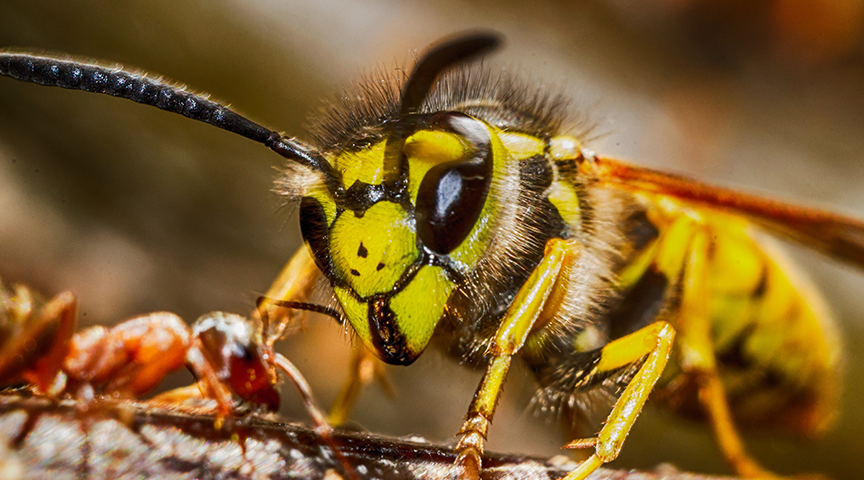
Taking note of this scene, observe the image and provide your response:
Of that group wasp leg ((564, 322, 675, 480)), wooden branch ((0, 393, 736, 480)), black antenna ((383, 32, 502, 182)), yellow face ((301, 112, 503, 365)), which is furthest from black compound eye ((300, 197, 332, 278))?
wasp leg ((564, 322, 675, 480))

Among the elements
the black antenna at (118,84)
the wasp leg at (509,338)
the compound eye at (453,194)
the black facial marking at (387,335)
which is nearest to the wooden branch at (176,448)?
the wasp leg at (509,338)

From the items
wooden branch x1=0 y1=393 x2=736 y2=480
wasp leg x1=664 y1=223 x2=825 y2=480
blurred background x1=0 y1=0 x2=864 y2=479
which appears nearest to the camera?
wooden branch x1=0 y1=393 x2=736 y2=480

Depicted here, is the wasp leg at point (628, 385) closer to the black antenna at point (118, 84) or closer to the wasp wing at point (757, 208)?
the wasp wing at point (757, 208)

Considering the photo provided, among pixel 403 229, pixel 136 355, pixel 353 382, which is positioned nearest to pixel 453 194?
pixel 403 229

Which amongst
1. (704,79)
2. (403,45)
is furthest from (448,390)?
(704,79)

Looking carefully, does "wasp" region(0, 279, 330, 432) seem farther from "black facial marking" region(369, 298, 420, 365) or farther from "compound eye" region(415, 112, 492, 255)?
"compound eye" region(415, 112, 492, 255)

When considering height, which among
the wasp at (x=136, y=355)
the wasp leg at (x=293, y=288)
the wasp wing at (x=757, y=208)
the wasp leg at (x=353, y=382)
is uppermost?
the wasp wing at (x=757, y=208)

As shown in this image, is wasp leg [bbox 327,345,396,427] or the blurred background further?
the blurred background
